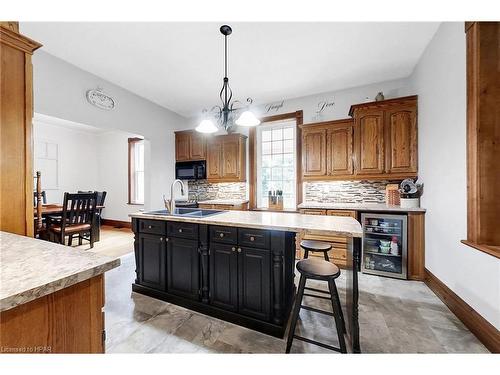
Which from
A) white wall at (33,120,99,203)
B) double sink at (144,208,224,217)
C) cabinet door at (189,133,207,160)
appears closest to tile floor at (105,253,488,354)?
double sink at (144,208,224,217)

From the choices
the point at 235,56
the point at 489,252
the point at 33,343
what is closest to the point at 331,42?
the point at 235,56

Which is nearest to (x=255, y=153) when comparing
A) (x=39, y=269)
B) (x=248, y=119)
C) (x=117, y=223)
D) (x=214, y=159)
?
(x=214, y=159)

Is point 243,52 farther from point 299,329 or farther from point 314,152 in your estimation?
point 299,329

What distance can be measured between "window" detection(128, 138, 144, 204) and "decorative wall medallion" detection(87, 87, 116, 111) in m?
2.73

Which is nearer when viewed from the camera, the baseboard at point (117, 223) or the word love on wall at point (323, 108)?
the word love on wall at point (323, 108)

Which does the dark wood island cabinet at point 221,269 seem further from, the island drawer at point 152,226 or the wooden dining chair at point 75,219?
the wooden dining chair at point 75,219

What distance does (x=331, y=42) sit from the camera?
2506 mm

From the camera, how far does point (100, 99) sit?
3320mm

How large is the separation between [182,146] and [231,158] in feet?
4.40

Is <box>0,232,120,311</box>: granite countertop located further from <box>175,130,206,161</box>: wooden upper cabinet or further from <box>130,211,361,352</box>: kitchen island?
<box>175,130,206,161</box>: wooden upper cabinet

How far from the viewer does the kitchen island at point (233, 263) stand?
5.55ft

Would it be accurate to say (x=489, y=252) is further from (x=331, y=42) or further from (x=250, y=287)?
(x=331, y=42)

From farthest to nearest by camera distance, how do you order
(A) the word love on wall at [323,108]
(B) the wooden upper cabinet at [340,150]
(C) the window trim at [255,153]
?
(C) the window trim at [255,153] → (A) the word love on wall at [323,108] → (B) the wooden upper cabinet at [340,150]

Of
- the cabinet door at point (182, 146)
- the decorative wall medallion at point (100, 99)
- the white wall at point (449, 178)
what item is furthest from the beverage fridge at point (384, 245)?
the decorative wall medallion at point (100, 99)
